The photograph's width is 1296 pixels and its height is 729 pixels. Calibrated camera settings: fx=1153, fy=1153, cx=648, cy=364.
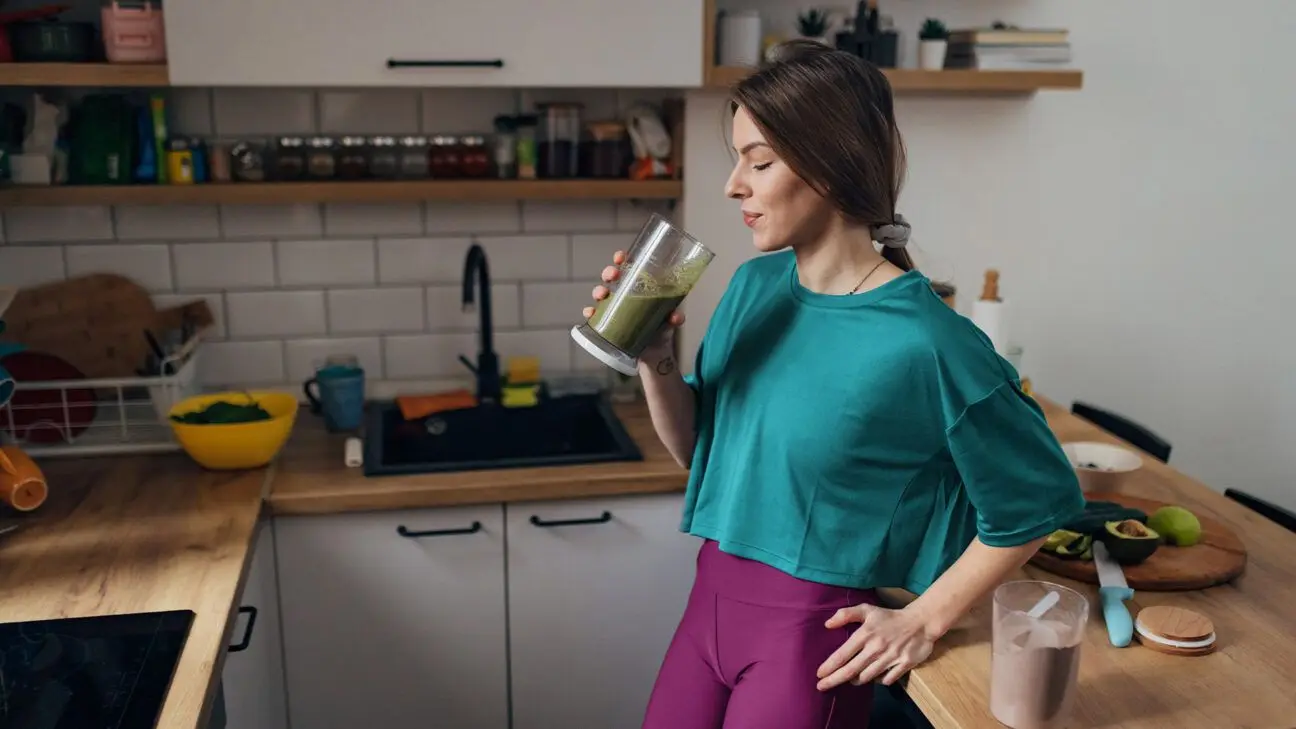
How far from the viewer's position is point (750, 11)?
2387 mm

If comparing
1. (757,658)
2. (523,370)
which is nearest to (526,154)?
(523,370)

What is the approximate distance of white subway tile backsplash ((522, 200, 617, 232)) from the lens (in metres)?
2.57

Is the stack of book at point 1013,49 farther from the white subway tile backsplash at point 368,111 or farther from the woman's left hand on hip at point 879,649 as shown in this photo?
→ the woman's left hand on hip at point 879,649

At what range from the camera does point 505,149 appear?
7.91 ft

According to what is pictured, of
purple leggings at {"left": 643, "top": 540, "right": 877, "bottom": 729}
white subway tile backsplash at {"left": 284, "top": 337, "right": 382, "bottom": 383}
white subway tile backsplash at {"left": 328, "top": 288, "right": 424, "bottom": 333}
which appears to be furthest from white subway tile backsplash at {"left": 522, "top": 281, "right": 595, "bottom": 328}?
purple leggings at {"left": 643, "top": 540, "right": 877, "bottom": 729}

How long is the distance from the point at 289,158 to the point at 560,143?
551 millimetres

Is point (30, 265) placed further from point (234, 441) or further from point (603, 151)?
point (603, 151)

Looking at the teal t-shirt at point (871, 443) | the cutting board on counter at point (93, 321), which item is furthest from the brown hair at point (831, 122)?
the cutting board on counter at point (93, 321)

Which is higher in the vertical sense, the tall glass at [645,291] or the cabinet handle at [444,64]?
the cabinet handle at [444,64]

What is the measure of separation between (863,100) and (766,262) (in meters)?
0.31

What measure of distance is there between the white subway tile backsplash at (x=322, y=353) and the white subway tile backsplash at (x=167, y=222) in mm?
295

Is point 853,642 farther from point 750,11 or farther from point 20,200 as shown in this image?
point 20,200

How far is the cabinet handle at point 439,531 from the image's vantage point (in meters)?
2.09

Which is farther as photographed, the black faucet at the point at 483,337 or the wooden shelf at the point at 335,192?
the black faucet at the point at 483,337
